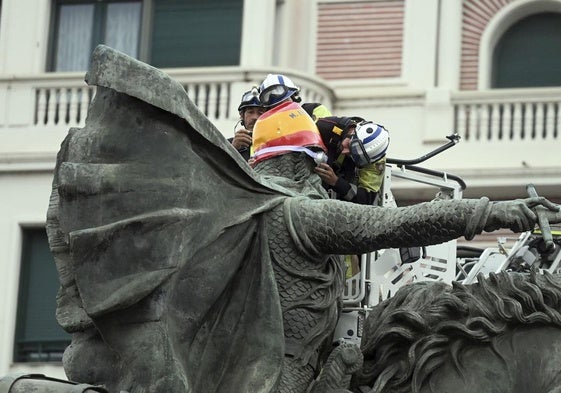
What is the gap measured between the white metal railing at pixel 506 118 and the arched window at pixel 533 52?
1153 millimetres

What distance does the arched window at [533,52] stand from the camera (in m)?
48.2

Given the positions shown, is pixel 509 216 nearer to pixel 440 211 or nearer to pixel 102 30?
pixel 440 211

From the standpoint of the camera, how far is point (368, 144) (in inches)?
747

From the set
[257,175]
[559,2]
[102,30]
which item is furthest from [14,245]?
[257,175]

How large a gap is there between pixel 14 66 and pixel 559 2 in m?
10.1

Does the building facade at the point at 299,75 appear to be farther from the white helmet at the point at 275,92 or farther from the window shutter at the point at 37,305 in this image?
the white helmet at the point at 275,92

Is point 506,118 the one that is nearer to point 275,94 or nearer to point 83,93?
point 83,93

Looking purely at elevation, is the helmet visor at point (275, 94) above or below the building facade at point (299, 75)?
below

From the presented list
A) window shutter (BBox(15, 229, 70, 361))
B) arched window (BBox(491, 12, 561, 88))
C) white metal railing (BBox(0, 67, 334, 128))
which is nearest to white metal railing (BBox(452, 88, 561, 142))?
arched window (BBox(491, 12, 561, 88))

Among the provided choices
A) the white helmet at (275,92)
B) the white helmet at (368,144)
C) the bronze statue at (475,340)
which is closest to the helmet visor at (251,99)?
the white helmet at (368,144)

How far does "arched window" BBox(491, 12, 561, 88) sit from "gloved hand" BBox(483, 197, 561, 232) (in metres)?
31.8

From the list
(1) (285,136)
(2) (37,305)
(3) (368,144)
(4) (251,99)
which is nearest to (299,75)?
(2) (37,305)

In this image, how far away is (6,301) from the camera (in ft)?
160

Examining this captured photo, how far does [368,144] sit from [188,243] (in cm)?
252
